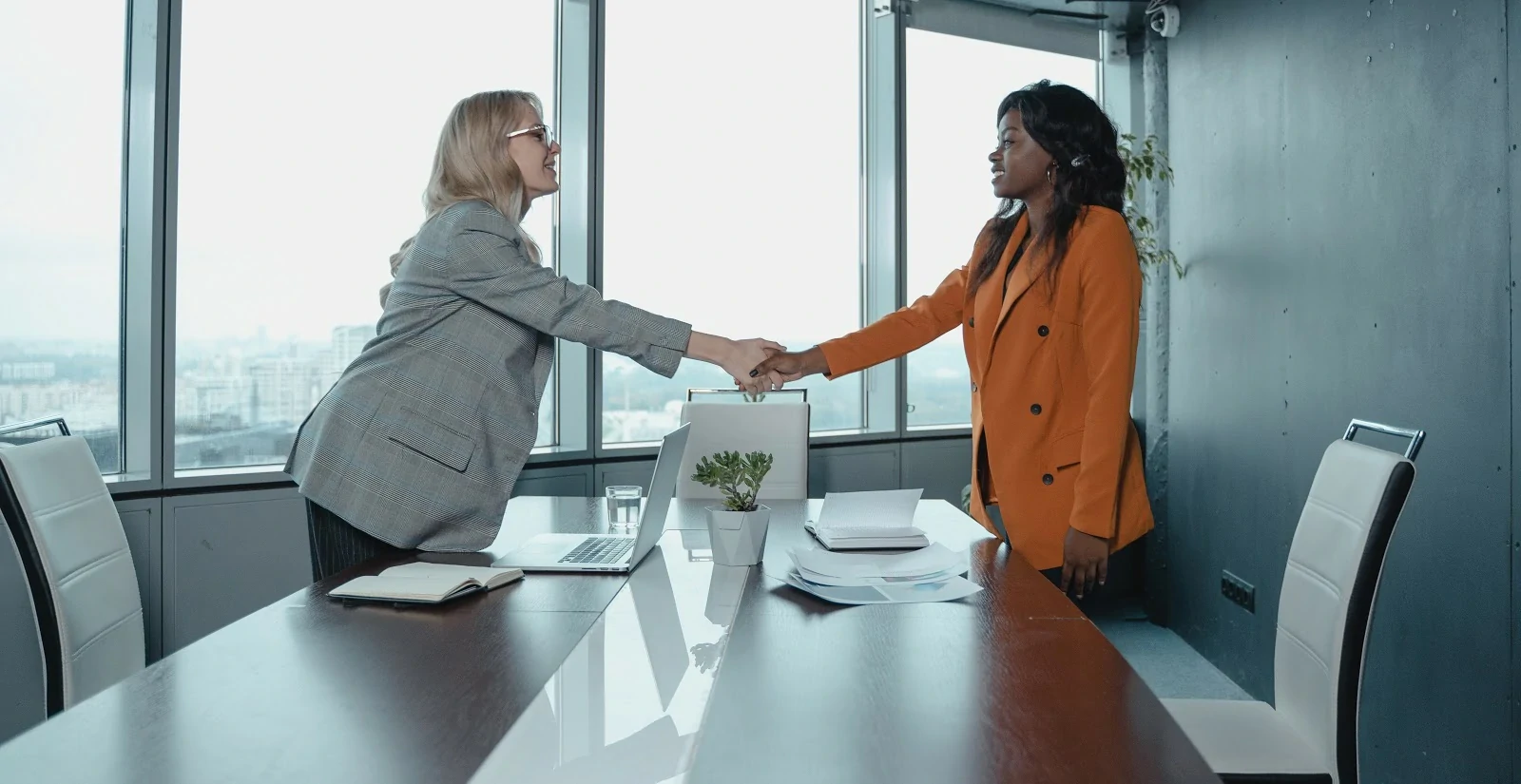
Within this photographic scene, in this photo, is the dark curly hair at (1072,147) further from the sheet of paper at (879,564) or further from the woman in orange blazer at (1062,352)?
the sheet of paper at (879,564)

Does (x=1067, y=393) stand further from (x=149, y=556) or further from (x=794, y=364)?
(x=149, y=556)

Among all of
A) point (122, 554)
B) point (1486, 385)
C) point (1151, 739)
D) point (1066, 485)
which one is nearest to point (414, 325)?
point (122, 554)

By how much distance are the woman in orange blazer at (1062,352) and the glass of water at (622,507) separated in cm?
73

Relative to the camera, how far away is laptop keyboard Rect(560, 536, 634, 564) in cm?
183

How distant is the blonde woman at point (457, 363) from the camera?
1.85 m

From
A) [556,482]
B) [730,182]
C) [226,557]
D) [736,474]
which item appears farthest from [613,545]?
[730,182]

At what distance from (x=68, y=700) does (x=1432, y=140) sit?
295 centimetres

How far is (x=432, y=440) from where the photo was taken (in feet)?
6.06

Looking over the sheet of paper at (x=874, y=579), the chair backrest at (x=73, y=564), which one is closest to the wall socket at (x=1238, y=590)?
the sheet of paper at (x=874, y=579)

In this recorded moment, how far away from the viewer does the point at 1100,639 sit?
135 centimetres

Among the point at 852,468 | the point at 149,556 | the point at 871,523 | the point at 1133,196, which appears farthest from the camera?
the point at 852,468

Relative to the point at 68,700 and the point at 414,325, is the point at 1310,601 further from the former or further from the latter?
the point at 68,700

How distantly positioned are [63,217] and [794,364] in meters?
2.06

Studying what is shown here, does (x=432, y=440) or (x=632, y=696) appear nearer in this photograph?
(x=632, y=696)
